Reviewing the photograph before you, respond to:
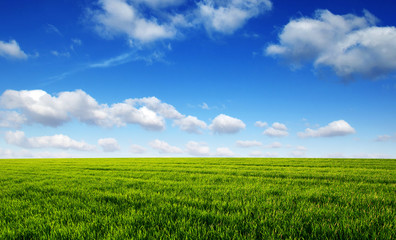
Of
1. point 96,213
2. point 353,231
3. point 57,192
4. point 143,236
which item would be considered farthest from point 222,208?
point 57,192

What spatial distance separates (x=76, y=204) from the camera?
17.9ft

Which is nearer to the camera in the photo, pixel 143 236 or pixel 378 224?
pixel 143 236

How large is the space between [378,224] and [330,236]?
45.6 inches

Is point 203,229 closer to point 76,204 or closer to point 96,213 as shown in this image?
point 96,213

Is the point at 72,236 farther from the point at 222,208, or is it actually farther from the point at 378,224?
the point at 378,224

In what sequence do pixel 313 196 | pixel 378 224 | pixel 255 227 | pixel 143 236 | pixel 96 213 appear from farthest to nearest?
pixel 313 196 → pixel 96 213 → pixel 378 224 → pixel 255 227 → pixel 143 236

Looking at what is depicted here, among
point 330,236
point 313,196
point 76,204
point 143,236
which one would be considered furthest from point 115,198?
point 313,196

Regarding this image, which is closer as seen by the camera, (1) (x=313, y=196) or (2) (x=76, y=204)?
(2) (x=76, y=204)

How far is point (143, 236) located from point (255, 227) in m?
1.79

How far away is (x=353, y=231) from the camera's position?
3477 mm

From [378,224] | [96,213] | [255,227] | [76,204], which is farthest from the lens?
[76,204]

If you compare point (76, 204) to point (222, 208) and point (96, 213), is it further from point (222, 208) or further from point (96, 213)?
point (222, 208)

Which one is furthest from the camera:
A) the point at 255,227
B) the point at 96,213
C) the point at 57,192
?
the point at 57,192

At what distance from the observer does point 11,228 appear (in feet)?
13.3
